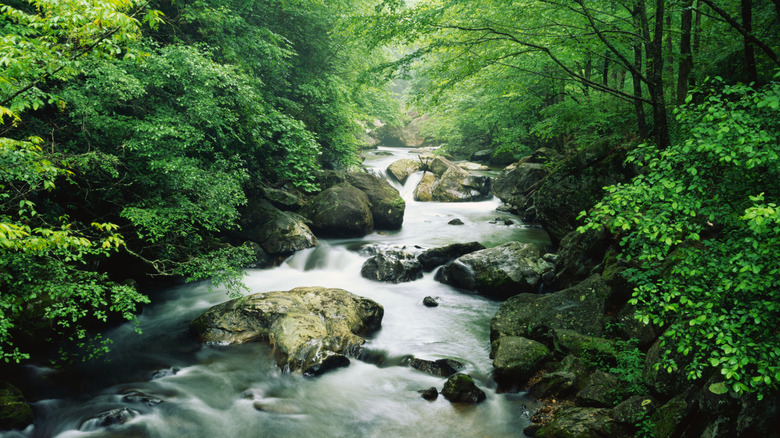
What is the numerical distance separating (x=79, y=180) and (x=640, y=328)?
11325mm

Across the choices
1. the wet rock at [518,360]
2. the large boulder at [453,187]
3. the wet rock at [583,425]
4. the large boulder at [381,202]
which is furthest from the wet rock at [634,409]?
the large boulder at [453,187]

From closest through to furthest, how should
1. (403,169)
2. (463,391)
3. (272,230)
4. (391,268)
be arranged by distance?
(463,391) < (391,268) < (272,230) < (403,169)

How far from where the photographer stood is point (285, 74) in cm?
1507

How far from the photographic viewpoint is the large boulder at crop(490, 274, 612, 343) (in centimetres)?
739

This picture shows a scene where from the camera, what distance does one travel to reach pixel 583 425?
16.6 feet

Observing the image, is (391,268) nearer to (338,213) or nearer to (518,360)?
(338,213)

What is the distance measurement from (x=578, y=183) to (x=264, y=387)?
9.41 m

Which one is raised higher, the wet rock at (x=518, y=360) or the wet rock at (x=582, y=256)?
the wet rock at (x=582, y=256)

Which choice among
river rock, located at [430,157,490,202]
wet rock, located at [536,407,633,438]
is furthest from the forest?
river rock, located at [430,157,490,202]

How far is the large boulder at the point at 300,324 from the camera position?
25.2 feet

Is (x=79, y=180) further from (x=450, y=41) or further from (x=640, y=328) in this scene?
(x=640, y=328)

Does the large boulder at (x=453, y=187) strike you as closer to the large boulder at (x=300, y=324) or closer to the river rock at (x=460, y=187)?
the river rock at (x=460, y=187)

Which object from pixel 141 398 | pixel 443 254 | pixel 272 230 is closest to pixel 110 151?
pixel 141 398

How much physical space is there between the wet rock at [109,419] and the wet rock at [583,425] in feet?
20.6
